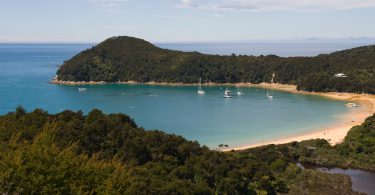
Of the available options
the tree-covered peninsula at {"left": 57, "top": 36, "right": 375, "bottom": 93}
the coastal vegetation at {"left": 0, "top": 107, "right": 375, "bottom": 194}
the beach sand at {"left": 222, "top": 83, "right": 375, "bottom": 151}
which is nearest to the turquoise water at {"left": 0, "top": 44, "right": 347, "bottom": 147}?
the beach sand at {"left": 222, "top": 83, "right": 375, "bottom": 151}

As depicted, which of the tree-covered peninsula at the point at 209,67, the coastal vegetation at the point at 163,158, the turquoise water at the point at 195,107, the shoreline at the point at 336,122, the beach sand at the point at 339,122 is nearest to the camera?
the coastal vegetation at the point at 163,158

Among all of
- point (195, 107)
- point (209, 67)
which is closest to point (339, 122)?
point (195, 107)

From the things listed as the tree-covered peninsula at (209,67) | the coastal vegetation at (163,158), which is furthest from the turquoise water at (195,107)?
the coastal vegetation at (163,158)

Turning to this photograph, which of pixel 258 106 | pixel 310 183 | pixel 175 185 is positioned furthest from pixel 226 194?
pixel 258 106

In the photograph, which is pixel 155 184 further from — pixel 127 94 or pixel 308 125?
pixel 127 94

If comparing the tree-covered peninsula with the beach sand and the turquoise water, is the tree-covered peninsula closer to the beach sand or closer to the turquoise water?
the beach sand

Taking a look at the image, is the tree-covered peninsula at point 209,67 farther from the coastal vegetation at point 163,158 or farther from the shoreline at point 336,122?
the coastal vegetation at point 163,158
